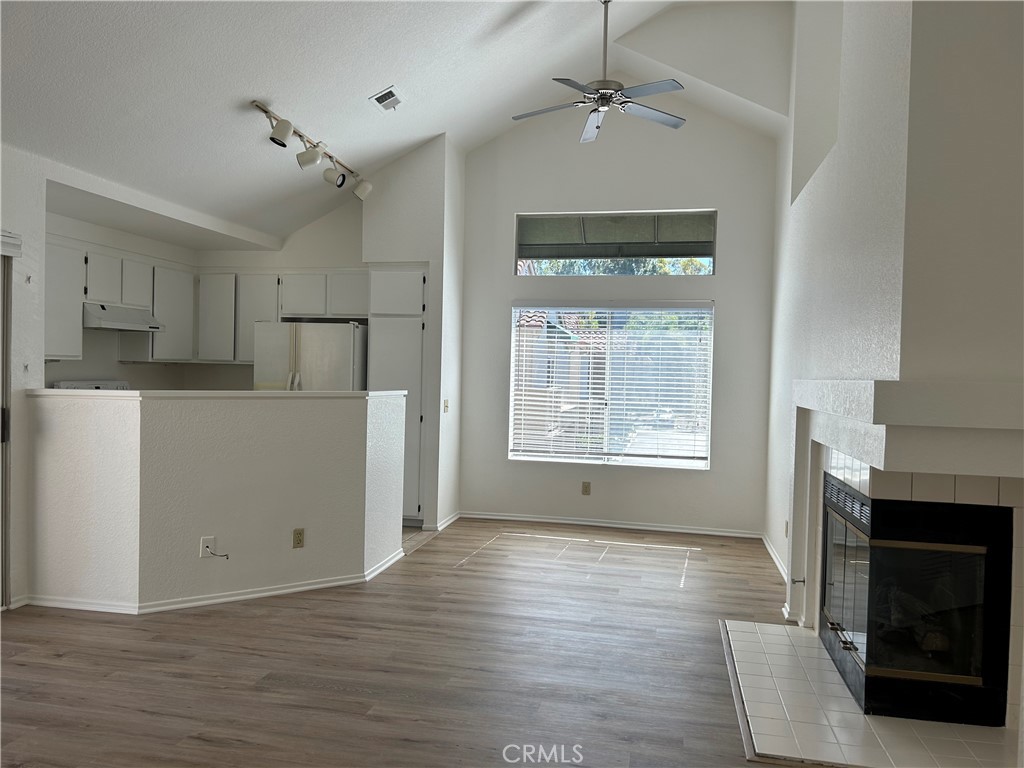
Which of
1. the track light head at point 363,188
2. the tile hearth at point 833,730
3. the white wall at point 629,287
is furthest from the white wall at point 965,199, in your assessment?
the track light head at point 363,188

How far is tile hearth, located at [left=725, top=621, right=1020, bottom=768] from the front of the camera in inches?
104

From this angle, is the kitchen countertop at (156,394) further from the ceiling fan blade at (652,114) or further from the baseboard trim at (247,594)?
the ceiling fan blade at (652,114)

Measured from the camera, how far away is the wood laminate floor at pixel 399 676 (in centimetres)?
266

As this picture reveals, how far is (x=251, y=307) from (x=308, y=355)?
1.08 m

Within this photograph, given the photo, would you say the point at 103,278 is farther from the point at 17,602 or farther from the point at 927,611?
the point at 927,611

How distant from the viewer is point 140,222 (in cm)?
568

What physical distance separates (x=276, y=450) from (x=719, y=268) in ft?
13.2

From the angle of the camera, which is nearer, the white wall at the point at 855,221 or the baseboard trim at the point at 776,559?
the white wall at the point at 855,221

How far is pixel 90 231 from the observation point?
5773 millimetres

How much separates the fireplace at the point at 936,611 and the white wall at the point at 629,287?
3.40m

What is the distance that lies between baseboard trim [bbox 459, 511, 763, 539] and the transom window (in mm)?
2242

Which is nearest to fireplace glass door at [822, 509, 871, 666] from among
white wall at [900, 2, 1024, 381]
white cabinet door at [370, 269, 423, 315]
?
white wall at [900, 2, 1024, 381]

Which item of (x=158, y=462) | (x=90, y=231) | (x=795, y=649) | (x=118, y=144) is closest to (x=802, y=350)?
(x=795, y=649)

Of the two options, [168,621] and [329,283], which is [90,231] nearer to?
[329,283]
